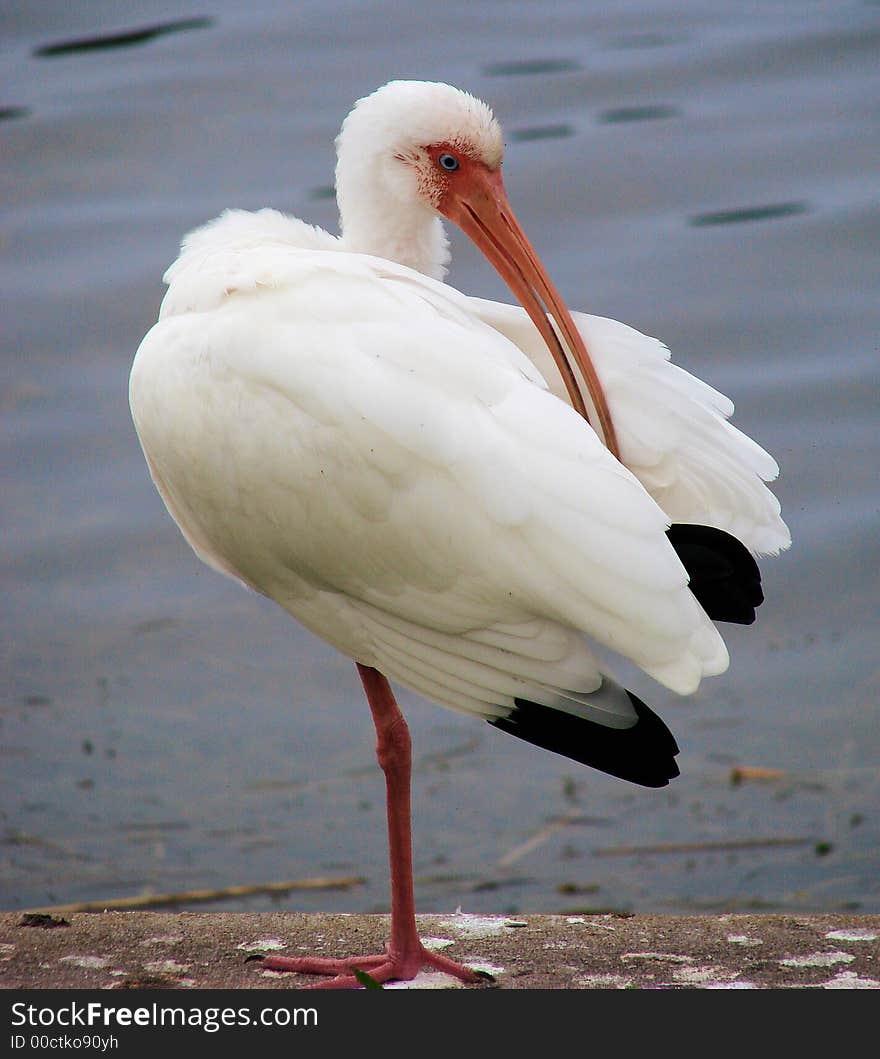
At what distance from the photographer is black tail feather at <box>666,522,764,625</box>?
4.32m

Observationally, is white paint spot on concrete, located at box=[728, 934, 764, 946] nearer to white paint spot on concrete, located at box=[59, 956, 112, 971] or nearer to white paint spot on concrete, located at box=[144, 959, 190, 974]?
white paint spot on concrete, located at box=[144, 959, 190, 974]

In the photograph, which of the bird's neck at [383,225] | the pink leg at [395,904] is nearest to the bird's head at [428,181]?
the bird's neck at [383,225]

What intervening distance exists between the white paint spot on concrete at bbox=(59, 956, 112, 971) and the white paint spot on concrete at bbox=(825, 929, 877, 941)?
6.71ft

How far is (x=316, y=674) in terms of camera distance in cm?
A: 950

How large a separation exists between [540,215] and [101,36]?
5.59 meters

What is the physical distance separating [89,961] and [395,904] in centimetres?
85

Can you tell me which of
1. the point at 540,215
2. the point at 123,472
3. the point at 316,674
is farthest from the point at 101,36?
the point at 316,674

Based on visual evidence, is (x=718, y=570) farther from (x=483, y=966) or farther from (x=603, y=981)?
(x=483, y=966)

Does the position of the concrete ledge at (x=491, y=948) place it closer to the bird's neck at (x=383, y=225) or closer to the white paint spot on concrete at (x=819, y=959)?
the white paint spot on concrete at (x=819, y=959)

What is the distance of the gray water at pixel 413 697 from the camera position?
7.93 meters

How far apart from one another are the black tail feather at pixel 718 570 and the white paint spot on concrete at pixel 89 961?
190 cm

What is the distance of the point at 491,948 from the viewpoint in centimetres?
502

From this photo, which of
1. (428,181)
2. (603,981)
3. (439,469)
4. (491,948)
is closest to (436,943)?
(491,948)

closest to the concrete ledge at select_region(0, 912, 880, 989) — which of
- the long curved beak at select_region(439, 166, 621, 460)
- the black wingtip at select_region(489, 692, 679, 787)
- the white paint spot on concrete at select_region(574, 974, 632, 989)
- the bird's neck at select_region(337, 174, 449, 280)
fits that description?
the white paint spot on concrete at select_region(574, 974, 632, 989)
